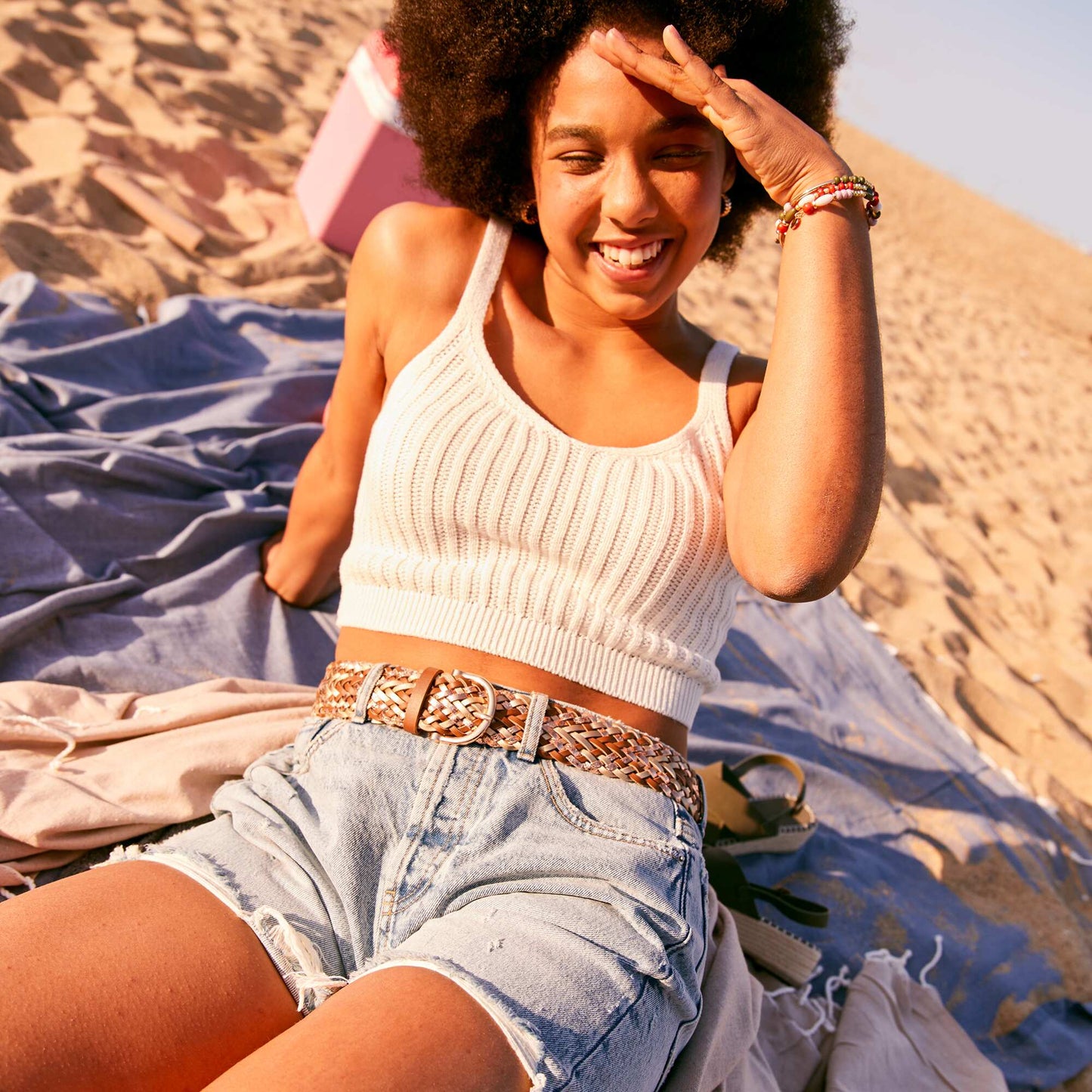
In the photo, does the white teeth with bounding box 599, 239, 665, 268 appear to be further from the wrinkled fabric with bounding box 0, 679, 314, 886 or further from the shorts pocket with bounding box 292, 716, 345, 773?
the wrinkled fabric with bounding box 0, 679, 314, 886

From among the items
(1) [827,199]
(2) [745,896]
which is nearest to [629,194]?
(1) [827,199]

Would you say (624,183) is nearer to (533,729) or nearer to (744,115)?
(744,115)

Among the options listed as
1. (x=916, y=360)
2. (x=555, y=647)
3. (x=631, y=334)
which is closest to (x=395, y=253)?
(x=631, y=334)

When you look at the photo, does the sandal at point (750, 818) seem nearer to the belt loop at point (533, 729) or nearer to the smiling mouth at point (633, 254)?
the belt loop at point (533, 729)

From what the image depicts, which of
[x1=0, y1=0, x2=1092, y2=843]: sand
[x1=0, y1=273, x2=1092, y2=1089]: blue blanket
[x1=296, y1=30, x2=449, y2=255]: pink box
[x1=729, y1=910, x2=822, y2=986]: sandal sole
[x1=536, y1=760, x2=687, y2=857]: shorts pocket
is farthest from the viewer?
[x1=296, y1=30, x2=449, y2=255]: pink box

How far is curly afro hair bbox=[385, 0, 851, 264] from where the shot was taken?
75.1 inches

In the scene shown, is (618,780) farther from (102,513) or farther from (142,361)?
(142,361)

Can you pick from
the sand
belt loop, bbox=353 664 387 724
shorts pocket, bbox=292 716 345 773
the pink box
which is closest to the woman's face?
belt loop, bbox=353 664 387 724

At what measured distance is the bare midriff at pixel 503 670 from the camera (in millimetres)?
1822

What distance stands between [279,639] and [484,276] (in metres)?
1.20

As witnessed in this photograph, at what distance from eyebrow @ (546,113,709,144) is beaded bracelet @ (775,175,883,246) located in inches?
8.9

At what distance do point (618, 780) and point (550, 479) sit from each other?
56 cm

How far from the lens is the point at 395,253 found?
6.73 ft

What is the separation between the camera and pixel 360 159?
15.5ft
